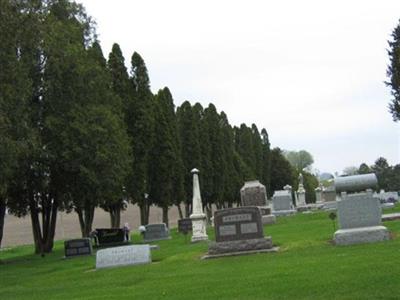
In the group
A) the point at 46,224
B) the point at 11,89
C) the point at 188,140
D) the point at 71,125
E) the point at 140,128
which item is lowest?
the point at 46,224

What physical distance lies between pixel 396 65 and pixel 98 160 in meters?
22.4

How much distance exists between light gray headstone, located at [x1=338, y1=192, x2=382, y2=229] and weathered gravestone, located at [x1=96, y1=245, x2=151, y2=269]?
571 centimetres

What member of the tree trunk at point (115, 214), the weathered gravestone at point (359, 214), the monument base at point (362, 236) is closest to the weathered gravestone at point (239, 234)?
the monument base at point (362, 236)

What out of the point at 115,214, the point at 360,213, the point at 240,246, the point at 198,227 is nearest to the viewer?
the point at 360,213

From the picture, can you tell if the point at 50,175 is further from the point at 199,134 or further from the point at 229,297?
the point at 199,134

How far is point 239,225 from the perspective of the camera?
18656mm

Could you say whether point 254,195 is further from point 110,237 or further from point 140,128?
point 110,237

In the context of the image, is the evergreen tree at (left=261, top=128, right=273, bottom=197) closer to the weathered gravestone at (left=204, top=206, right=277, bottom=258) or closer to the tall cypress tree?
the tall cypress tree

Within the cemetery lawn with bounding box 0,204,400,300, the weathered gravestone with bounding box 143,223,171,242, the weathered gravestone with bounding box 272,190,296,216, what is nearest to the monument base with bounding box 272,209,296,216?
the weathered gravestone with bounding box 272,190,296,216

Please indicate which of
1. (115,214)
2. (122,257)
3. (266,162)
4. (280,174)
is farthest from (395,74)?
(280,174)

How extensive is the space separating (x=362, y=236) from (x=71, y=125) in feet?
52.8

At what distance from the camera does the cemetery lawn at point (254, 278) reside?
32.9 feet

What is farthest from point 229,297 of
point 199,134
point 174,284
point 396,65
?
point 199,134

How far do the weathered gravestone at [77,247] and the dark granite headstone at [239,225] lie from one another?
34.3 ft
